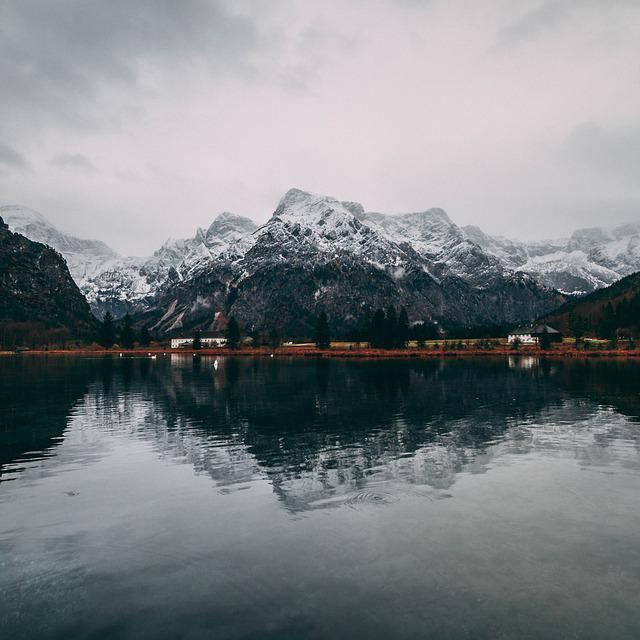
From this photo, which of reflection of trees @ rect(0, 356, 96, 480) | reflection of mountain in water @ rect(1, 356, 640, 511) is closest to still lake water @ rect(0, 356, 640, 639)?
reflection of mountain in water @ rect(1, 356, 640, 511)

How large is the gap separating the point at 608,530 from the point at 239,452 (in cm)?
2821

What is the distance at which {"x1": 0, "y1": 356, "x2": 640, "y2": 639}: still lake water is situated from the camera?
17781 millimetres

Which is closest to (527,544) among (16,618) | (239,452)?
(16,618)

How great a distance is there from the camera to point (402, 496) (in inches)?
1227

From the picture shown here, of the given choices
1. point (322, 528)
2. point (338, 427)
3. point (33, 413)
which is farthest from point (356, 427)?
point (33, 413)

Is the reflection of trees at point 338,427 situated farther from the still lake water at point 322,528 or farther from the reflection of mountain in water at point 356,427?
the still lake water at point 322,528

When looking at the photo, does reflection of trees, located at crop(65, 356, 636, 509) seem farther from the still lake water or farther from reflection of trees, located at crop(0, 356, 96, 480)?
reflection of trees, located at crop(0, 356, 96, 480)

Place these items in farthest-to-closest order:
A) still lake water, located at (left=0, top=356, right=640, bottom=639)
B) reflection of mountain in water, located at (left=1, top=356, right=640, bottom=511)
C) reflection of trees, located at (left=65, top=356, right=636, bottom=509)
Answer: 1. reflection of trees, located at (left=65, top=356, right=636, bottom=509)
2. reflection of mountain in water, located at (left=1, top=356, right=640, bottom=511)
3. still lake water, located at (left=0, top=356, right=640, bottom=639)

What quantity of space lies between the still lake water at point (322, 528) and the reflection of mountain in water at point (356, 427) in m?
0.34

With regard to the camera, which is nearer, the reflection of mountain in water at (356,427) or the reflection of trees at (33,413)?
the reflection of mountain in water at (356,427)


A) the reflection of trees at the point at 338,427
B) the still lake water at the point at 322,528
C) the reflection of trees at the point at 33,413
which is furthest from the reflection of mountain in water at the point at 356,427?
the reflection of trees at the point at 33,413

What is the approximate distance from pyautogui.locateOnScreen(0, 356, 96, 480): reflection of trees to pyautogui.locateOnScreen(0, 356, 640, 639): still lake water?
0.54 m

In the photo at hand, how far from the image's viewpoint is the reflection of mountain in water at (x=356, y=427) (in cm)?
3659

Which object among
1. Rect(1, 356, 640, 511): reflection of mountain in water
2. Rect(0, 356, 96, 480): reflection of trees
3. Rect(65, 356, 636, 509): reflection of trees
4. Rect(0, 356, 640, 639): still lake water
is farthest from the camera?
Rect(0, 356, 96, 480): reflection of trees
